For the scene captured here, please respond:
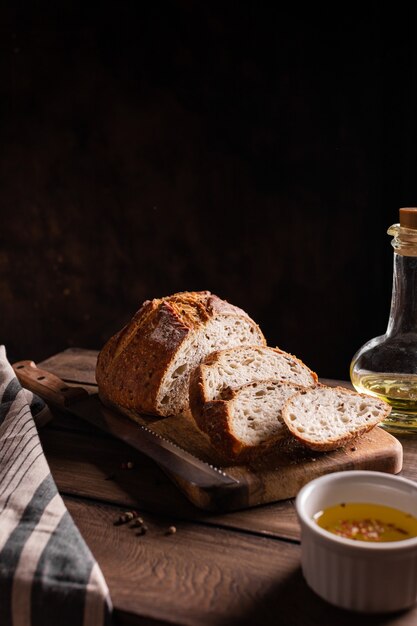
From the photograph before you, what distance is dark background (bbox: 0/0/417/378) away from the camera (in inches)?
134

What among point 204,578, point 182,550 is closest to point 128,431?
point 182,550

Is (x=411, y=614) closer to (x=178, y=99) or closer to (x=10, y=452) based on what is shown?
(x=10, y=452)

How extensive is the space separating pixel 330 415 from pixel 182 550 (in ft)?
1.71

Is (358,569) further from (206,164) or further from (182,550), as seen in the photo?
(206,164)

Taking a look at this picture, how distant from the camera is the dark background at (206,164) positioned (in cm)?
341

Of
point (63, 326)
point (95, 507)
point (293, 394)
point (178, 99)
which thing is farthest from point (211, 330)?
point (63, 326)

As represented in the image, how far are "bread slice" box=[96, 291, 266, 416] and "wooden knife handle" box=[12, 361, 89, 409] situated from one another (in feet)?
0.28

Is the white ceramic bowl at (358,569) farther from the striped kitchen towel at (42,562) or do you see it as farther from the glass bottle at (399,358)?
the glass bottle at (399,358)

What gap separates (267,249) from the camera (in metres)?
3.85

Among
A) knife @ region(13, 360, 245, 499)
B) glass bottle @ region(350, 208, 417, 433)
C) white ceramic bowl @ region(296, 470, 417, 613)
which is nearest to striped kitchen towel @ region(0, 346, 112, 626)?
knife @ region(13, 360, 245, 499)

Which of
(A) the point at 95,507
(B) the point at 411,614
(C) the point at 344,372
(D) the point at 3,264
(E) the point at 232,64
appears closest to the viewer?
(B) the point at 411,614

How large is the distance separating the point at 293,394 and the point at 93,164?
2.63 m

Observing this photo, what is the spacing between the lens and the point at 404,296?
2021 millimetres

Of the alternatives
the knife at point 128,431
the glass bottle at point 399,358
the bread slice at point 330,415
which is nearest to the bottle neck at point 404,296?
the glass bottle at point 399,358
